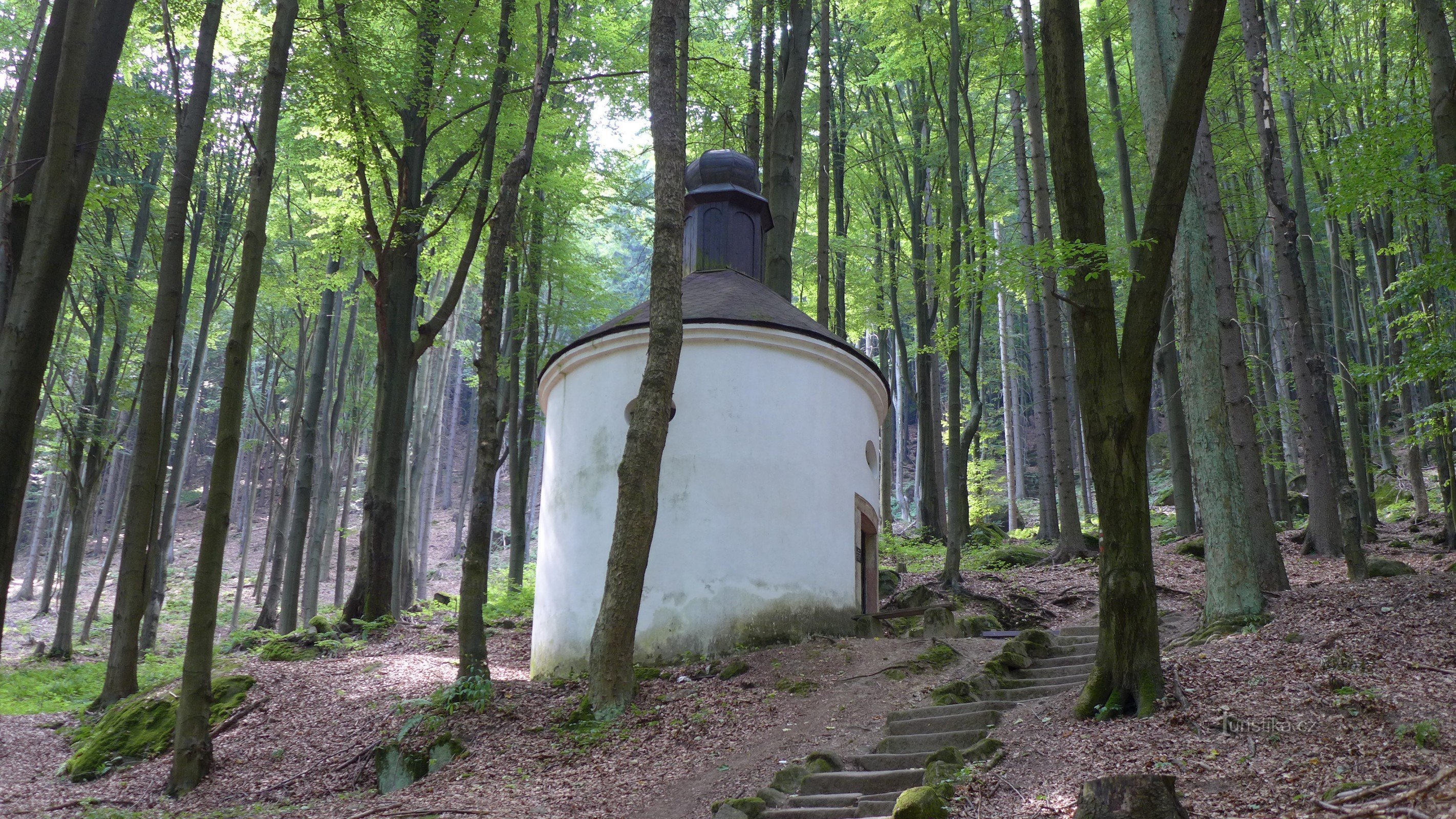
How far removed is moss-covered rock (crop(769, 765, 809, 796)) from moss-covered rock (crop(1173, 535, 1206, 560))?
33.0ft

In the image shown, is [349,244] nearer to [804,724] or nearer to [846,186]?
[804,724]

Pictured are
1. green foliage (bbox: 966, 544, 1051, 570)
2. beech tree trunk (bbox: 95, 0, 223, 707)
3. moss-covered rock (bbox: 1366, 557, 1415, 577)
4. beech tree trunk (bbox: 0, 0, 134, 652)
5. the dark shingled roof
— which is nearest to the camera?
beech tree trunk (bbox: 0, 0, 134, 652)

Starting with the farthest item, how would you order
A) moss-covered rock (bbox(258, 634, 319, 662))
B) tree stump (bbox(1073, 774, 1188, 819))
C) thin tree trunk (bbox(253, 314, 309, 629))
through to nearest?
thin tree trunk (bbox(253, 314, 309, 629))
moss-covered rock (bbox(258, 634, 319, 662))
tree stump (bbox(1073, 774, 1188, 819))

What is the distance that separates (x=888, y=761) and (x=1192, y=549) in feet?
32.5

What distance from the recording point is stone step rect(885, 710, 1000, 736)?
6723 mm

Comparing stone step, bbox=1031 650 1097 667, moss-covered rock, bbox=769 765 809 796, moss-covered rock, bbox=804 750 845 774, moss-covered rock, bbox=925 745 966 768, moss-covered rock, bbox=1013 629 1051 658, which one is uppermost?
moss-covered rock, bbox=1013 629 1051 658

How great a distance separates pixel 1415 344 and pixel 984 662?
588cm

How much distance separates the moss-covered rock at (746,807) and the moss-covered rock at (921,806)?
0.97 metres

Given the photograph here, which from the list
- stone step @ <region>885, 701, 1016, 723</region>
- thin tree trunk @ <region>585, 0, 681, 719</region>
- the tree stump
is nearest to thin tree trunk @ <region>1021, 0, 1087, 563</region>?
thin tree trunk @ <region>585, 0, 681, 719</region>

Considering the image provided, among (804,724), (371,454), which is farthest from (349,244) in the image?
(804,724)

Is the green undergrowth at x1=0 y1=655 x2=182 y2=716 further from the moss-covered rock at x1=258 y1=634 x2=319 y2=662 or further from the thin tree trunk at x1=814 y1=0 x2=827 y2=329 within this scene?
Answer: the thin tree trunk at x1=814 y1=0 x2=827 y2=329

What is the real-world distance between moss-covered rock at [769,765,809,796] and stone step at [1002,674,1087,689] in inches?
103

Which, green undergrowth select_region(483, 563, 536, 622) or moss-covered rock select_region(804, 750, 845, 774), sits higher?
green undergrowth select_region(483, 563, 536, 622)

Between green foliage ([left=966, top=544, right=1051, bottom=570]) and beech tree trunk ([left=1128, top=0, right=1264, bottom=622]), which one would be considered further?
green foliage ([left=966, top=544, right=1051, bottom=570])
